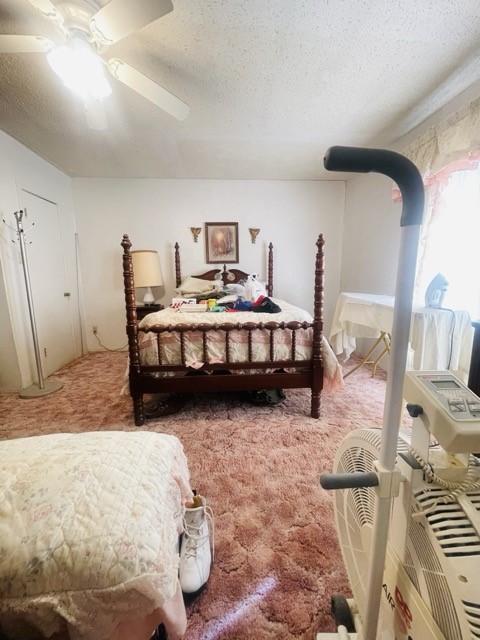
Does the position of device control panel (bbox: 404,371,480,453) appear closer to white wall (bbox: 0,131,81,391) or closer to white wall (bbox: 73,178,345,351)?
white wall (bbox: 0,131,81,391)

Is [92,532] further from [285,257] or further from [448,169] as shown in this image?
[285,257]

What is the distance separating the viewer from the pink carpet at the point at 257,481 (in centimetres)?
82

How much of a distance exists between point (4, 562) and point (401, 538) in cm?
74

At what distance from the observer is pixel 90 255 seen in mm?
3525

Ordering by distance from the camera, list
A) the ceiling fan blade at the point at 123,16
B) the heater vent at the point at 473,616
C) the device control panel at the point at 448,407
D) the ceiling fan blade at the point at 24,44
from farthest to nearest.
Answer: the ceiling fan blade at the point at 24,44
the ceiling fan blade at the point at 123,16
the device control panel at the point at 448,407
the heater vent at the point at 473,616

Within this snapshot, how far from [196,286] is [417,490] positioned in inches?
122

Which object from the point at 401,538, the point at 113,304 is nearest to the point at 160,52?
the point at 401,538

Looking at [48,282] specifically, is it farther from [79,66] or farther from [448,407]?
[448,407]

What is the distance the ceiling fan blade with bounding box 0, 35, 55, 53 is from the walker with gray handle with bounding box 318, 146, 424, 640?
164 centimetres

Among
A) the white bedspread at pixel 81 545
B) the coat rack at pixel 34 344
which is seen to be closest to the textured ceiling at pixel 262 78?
the coat rack at pixel 34 344

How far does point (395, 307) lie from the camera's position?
1.40 feet

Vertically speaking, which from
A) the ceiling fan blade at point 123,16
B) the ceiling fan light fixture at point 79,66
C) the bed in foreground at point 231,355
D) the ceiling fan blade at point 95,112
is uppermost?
the ceiling fan blade at point 123,16

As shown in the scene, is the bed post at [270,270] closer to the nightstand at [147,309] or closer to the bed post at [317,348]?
the nightstand at [147,309]

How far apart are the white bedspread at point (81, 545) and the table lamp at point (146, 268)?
9.27 feet
